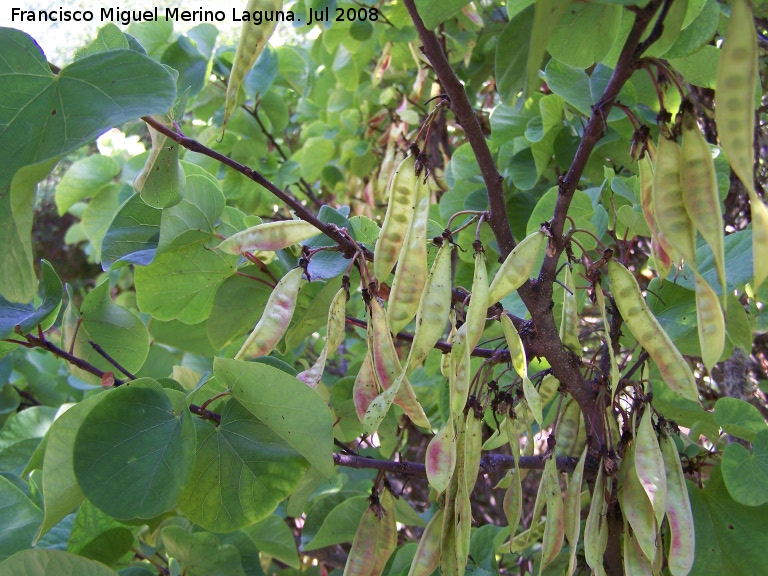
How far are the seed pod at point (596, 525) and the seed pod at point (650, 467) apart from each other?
0.05 m

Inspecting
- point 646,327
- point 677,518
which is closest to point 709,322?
point 646,327

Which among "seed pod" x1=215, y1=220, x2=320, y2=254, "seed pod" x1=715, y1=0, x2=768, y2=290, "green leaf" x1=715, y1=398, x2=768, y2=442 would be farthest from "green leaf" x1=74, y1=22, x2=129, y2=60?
"green leaf" x1=715, y1=398, x2=768, y2=442

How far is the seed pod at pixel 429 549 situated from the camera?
2.07ft

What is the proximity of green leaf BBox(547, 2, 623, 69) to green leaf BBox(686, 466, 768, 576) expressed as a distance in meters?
0.47

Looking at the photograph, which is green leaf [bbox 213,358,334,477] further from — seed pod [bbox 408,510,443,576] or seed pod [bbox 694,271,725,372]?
seed pod [bbox 694,271,725,372]

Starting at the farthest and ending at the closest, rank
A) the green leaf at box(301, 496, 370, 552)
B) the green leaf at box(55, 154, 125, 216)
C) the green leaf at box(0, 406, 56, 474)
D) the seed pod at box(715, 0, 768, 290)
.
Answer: the green leaf at box(55, 154, 125, 216), the green leaf at box(0, 406, 56, 474), the green leaf at box(301, 496, 370, 552), the seed pod at box(715, 0, 768, 290)

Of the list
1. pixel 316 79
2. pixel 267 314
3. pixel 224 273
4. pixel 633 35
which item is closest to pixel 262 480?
pixel 267 314

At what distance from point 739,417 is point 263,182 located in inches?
22.6

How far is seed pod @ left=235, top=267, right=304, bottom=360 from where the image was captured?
63 centimetres

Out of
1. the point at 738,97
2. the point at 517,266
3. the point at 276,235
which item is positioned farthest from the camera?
the point at 276,235

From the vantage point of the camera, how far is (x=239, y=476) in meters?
0.65

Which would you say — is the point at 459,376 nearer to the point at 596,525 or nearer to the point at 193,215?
the point at 596,525

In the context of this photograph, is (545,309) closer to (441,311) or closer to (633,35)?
(441,311)

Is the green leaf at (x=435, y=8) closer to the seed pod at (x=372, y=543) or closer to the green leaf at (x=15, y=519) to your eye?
the seed pod at (x=372, y=543)
